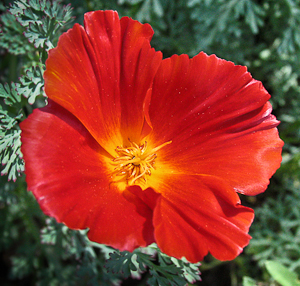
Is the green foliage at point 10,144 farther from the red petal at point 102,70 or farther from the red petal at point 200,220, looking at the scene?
the red petal at point 200,220

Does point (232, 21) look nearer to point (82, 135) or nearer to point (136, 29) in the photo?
point (136, 29)

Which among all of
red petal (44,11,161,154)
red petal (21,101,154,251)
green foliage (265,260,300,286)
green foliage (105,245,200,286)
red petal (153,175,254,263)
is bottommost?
green foliage (265,260,300,286)

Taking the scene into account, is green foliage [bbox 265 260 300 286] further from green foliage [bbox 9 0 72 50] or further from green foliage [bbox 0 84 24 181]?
green foliage [bbox 9 0 72 50]

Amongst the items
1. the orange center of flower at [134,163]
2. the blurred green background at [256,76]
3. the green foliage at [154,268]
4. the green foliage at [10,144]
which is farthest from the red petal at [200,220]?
the blurred green background at [256,76]

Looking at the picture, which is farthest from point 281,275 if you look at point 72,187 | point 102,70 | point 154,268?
point 102,70

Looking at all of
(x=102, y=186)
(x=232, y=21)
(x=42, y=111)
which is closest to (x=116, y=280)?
(x=102, y=186)

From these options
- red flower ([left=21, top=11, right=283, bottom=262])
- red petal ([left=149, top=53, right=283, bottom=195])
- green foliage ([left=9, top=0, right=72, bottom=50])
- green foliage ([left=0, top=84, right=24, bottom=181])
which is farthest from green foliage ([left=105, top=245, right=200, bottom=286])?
green foliage ([left=9, top=0, right=72, bottom=50])
